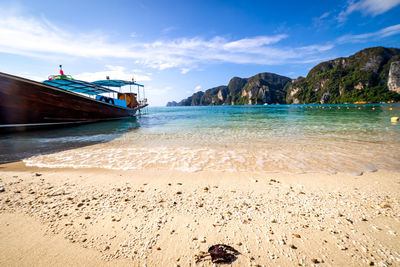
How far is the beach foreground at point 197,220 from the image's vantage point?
6.10 ft

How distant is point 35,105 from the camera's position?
13742mm

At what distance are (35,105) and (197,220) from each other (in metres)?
18.9

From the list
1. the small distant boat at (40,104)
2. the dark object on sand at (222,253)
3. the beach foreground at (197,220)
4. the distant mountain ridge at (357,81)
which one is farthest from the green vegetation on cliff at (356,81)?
the small distant boat at (40,104)

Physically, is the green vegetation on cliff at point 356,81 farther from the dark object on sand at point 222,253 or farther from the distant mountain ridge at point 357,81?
the dark object on sand at point 222,253

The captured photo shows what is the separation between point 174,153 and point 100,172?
2.76 metres

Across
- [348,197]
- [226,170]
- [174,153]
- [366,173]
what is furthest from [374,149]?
[174,153]

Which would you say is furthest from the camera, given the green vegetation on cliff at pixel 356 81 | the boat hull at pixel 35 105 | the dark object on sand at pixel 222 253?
the green vegetation on cliff at pixel 356 81

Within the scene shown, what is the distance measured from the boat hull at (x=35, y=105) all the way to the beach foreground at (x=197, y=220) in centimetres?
1361

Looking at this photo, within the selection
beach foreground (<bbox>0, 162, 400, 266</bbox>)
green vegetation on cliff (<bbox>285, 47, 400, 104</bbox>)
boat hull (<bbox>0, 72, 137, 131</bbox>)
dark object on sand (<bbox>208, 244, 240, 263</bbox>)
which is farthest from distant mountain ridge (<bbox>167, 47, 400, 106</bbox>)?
boat hull (<bbox>0, 72, 137, 131</bbox>)

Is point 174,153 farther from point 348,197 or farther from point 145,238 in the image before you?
point 348,197

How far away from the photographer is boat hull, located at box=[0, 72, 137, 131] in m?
12.3

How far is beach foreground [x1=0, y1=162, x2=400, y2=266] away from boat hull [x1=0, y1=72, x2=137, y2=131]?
44.6 ft

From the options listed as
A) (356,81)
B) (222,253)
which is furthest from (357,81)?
(222,253)

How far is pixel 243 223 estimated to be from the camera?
94.3 inches
